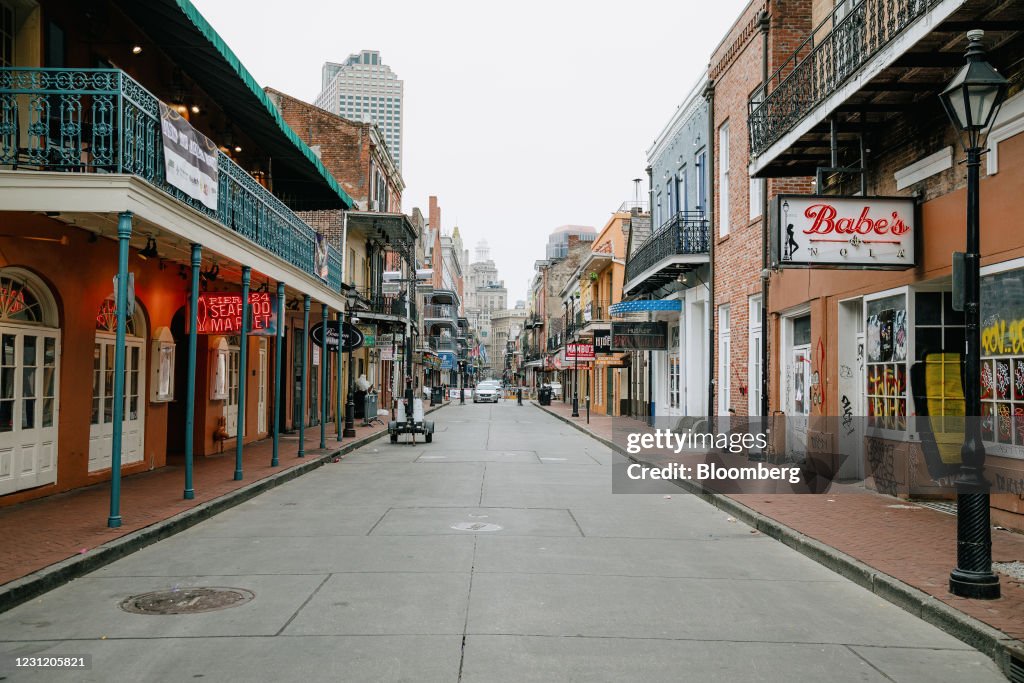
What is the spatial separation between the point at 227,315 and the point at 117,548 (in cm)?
672

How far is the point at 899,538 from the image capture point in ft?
27.9

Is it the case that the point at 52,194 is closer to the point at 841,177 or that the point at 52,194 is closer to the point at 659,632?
the point at 659,632

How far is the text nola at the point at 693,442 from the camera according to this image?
16.2 metres

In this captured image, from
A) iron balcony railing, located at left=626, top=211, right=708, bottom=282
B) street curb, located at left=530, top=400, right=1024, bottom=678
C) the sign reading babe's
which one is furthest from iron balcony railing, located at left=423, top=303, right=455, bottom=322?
street curb, located at left=530, top=400, right=1024, bottom=678

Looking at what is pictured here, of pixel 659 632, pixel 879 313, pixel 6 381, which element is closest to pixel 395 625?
pixel 659 632

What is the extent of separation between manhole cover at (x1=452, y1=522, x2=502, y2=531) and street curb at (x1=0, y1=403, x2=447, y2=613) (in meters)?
3.08

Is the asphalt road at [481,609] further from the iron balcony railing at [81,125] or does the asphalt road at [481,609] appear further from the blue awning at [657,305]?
the blue awning at [657,305]

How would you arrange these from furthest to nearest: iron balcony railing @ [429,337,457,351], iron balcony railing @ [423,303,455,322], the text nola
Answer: iron balcony railing @ [429,337,457,351] → iron balcony railing @ [423,303,455,322] → the text nola

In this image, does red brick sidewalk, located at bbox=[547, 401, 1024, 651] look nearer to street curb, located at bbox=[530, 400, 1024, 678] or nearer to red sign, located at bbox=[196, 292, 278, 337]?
street curb, located at bbox=[530, 400, 1024, 678]

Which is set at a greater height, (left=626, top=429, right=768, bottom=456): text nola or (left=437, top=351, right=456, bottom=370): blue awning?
(left=437, top=351, right=456, bottom=370): blue awning

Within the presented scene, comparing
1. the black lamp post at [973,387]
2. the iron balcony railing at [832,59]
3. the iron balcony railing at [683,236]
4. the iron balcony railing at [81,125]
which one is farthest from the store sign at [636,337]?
the black lamp post at [973,387]

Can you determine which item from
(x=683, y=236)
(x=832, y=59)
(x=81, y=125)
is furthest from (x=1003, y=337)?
(x=683, y=236)

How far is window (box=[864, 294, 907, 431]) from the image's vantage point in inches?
444

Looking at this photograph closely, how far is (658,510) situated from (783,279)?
6223 mm
